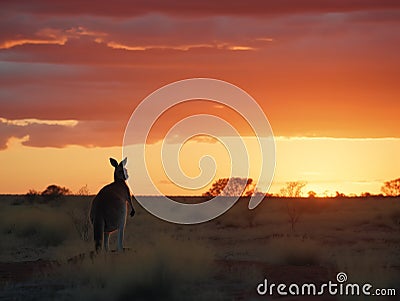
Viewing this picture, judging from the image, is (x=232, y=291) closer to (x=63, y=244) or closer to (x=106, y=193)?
(x=106, y=193)

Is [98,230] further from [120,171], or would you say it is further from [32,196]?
[32,196]

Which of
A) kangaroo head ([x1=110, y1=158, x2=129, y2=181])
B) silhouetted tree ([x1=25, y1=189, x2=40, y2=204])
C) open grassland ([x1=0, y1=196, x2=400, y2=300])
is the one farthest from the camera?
silhouetted tree ([x1=25, y1=189, x2=40, y2=204])

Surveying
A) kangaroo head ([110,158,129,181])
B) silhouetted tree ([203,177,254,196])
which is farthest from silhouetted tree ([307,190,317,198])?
kangaroo head ([110,158,129,181])

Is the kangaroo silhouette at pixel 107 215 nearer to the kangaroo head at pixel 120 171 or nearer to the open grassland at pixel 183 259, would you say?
the open grassland at pixel 183 259

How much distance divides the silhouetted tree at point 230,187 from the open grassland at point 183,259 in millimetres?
16187

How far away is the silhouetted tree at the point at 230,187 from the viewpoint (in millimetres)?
60000

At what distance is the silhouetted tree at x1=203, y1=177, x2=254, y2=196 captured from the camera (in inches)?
2362

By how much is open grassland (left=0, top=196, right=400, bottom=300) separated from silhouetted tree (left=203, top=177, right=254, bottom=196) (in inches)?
637

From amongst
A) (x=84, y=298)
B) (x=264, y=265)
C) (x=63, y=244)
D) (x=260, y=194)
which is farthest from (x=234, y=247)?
(x=260, y=194)
